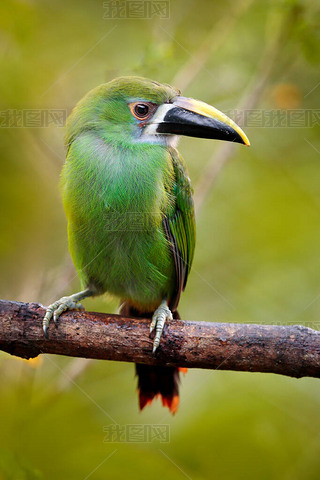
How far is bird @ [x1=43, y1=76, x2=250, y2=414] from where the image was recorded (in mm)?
3623

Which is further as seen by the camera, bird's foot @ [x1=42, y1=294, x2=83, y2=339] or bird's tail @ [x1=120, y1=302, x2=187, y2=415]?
bird's tail @ [x1=120, y1=302, x2=187, y2=415]

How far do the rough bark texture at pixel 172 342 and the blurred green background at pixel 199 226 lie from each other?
2.54 feet

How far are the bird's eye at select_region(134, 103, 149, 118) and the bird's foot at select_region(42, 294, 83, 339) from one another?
4.23 ft

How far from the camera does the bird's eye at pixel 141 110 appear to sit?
3.81m

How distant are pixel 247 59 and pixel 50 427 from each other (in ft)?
11.9

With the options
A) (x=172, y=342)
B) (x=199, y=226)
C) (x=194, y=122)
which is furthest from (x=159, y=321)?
(x=199, y=226)

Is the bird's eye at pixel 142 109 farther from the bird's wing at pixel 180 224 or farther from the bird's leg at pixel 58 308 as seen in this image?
the bird's leg at pixel 58 308

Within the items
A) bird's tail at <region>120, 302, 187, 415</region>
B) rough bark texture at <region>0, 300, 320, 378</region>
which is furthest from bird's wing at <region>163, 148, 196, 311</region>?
rough bark texture at <region>0, 300, 320, 378</region>

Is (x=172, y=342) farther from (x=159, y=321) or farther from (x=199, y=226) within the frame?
(x=199, y=226)

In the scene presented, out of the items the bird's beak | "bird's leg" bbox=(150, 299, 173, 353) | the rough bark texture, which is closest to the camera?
the rough bark texture

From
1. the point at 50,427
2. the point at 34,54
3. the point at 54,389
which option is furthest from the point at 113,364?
the point at 34,54

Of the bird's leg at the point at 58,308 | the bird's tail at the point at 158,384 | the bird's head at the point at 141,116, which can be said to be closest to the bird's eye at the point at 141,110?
the bird's head at the point at 141,116

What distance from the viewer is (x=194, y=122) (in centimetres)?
378

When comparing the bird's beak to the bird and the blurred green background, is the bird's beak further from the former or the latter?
the blurred green background
